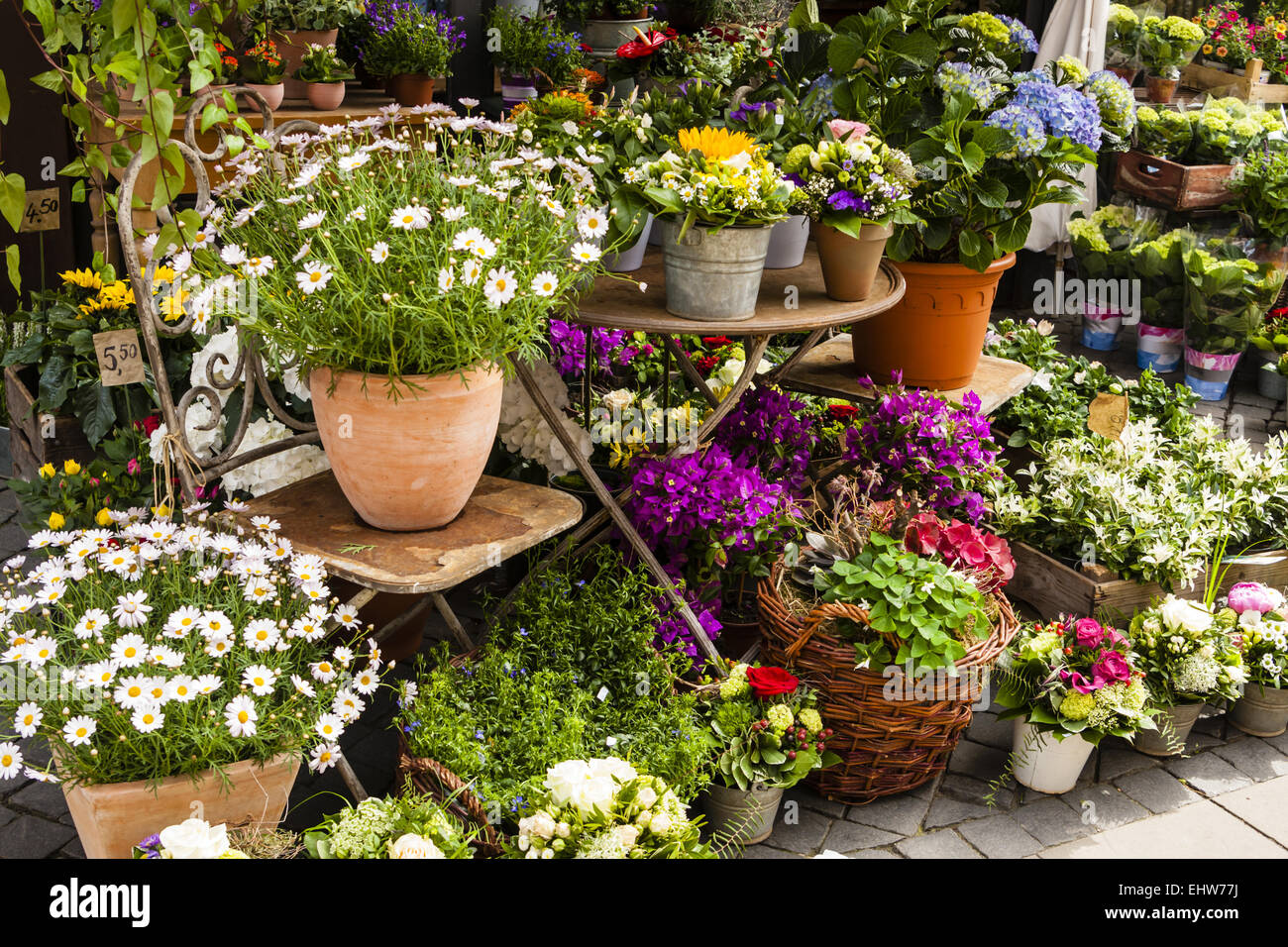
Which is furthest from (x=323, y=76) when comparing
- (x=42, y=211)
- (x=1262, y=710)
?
(x=1262, y=710)

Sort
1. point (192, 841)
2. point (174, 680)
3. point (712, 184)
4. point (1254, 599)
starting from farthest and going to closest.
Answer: point (1254, 599) → point (712, 184) → point (174, 680) → point (192, 841)

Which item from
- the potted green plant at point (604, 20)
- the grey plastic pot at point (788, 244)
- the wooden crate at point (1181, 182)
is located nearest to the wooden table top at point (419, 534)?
the grey plastic pot at point (788, 244)

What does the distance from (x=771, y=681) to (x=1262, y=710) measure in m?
1.60

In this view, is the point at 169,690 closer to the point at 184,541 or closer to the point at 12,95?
the point at 184,541

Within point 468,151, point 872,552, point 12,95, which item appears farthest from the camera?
point 12,95

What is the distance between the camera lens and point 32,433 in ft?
12.4

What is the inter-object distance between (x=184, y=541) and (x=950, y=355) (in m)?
2.37

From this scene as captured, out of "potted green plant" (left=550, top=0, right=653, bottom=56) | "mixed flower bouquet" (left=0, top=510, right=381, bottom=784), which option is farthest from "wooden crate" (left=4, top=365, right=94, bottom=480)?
"potted green plant" (left=550, top=0, right=653, bottom=56)

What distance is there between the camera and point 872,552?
9.41 feet

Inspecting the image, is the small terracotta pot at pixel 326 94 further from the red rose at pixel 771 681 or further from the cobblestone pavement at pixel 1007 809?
the red rose at pixel 771 681

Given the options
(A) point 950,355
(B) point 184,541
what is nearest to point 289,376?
(B) point 184,541

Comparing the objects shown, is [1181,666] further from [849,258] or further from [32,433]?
[32,433]

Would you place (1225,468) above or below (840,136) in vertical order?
below

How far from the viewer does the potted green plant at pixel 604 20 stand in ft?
19.7
